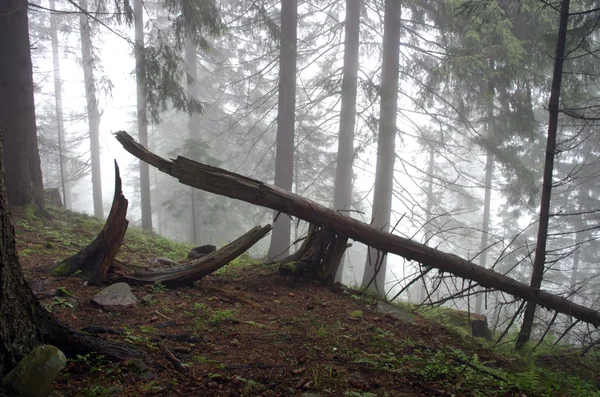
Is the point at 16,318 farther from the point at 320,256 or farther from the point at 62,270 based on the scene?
the point at 320,256

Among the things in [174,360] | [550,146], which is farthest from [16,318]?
[550,146]

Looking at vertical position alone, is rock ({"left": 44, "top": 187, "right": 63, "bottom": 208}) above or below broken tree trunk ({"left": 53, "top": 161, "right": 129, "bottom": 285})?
below

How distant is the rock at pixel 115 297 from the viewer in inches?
158

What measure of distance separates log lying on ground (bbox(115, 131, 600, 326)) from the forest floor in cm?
86

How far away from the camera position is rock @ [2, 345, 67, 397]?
6.83 feet

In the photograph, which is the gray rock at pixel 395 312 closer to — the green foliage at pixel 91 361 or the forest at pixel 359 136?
the forest at pixel 359 136

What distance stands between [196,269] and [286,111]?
6956 millimetres

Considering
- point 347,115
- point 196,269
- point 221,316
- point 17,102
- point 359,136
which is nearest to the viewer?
point 221,316

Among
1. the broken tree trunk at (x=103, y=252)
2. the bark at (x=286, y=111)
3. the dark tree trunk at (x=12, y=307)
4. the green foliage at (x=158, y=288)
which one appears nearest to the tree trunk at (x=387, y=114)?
the bark at (x=286, y=111)

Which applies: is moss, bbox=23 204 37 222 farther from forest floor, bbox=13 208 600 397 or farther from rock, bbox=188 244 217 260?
rock, bbox=188 244 217 260

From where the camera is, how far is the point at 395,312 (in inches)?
211

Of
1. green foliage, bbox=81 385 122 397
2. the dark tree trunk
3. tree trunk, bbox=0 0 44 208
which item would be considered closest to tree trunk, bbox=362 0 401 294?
tree trunk, bbox=0 0 44 208

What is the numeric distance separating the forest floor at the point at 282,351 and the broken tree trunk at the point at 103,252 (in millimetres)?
174

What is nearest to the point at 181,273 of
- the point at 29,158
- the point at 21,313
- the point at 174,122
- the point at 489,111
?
the point at 21,313
